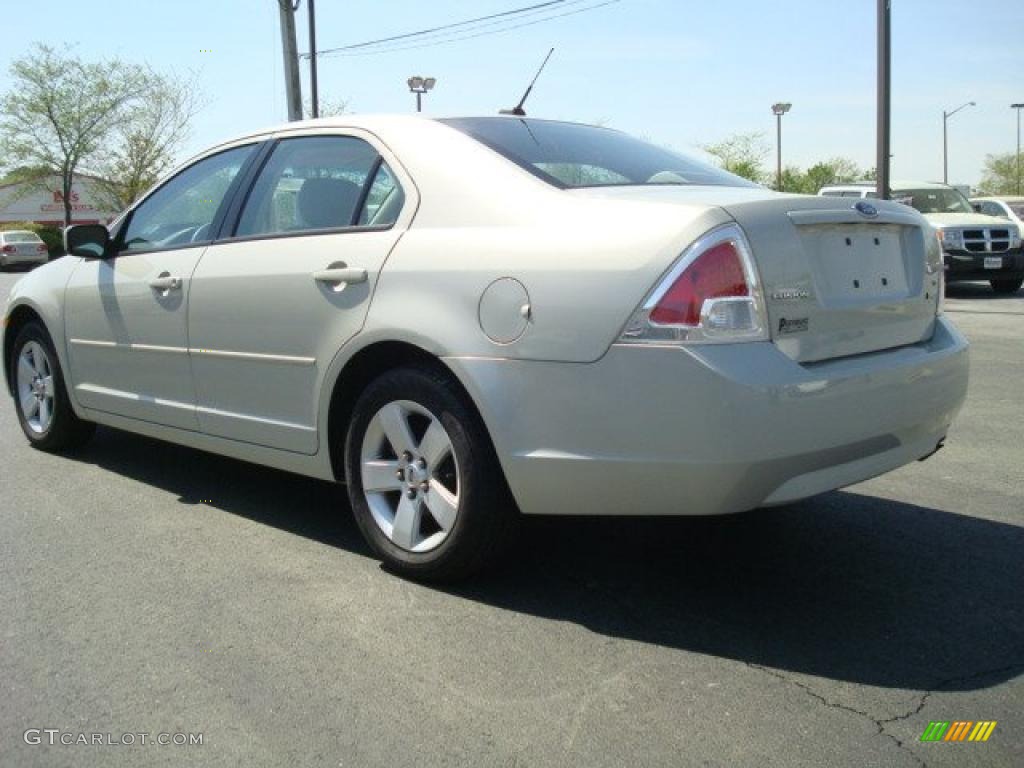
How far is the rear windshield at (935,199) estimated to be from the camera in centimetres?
1712

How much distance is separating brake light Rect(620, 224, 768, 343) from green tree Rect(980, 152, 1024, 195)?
283ft

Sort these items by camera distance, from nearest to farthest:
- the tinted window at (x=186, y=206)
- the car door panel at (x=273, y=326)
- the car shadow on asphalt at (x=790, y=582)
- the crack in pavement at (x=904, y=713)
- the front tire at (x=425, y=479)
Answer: the crack in pavement at (x=904, y=713)
the car shadow on asphalt at (x=790, y=582)
the front tire at (x=425, y=479)
the car door panel at (x=273, y=326)
the tinted window at (x=186, y=206)

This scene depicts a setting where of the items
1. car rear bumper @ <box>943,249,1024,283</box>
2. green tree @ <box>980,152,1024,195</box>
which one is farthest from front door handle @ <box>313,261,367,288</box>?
green tree @ <box>980,152,1024,195</box>

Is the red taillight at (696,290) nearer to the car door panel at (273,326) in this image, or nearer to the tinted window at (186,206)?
the car door panel at (273,326)

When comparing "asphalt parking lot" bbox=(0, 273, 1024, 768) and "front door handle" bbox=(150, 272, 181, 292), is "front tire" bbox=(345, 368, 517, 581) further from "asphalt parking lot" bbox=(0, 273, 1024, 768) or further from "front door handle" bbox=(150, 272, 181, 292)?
"front door handle" bbox=(150, 272, 181, 292)

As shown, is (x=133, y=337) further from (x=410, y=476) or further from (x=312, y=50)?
(x=312, y=50)

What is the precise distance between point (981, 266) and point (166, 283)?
14.1 metres

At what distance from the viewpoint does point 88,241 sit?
508cm

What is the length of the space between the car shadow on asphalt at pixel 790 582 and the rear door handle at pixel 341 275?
105cm

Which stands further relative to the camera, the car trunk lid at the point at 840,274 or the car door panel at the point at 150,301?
the car door panel at the point at 150,301

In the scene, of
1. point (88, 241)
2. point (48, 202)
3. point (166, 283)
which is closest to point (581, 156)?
point (166, 283)

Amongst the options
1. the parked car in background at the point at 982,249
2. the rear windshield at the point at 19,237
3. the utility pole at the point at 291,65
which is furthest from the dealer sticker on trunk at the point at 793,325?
the rear windshield at the point at 19,237

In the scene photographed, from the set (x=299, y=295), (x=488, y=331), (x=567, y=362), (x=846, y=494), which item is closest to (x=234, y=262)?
(x=299, y=295)

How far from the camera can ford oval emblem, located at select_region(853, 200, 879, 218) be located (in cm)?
336
